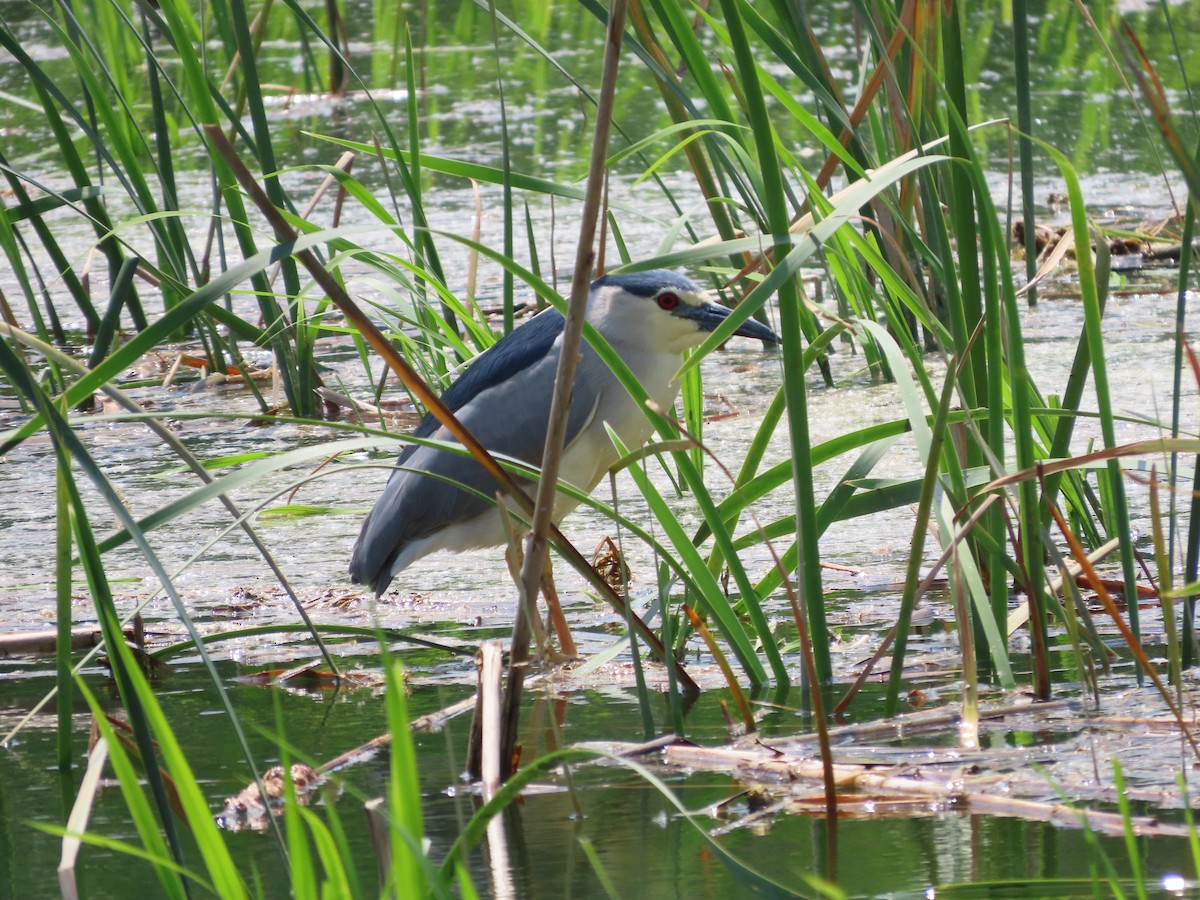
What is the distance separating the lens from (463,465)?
3223 millimetres

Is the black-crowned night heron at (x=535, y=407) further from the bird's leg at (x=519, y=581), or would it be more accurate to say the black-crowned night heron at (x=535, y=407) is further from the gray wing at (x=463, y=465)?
the bird's leg at (x=519, y=581)

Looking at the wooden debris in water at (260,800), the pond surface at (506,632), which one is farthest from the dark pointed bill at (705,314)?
the wooden debris in water at (260,800)

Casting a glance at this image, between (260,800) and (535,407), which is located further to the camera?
(535,407)

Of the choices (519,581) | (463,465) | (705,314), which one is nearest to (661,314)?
(705,314)

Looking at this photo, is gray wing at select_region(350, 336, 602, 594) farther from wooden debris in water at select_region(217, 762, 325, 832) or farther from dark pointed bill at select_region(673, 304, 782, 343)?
wooden debris in water at select_region(217, 762, 325, 832)

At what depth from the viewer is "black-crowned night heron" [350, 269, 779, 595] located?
9.84 feet

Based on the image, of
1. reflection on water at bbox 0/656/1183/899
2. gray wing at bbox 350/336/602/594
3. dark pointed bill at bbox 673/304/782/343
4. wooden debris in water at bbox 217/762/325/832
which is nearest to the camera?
reflection on water at bbox 0/656/1183/899

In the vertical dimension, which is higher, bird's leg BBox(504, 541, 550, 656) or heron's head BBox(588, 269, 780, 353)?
heron's head BBox(588, 269, 780, 353)

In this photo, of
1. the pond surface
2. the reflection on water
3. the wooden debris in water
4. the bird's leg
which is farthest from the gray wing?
the wooden debris in water

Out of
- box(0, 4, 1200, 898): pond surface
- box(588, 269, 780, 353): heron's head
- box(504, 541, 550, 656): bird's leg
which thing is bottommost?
box(0, 4, 1200, 898): pond surface

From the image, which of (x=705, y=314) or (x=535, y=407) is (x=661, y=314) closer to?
(x=705, y=314)

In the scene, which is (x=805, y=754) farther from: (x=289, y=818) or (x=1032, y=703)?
(x=289, y=818)

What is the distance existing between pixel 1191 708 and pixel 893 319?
0.61 m

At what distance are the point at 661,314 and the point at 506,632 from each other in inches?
31.5
